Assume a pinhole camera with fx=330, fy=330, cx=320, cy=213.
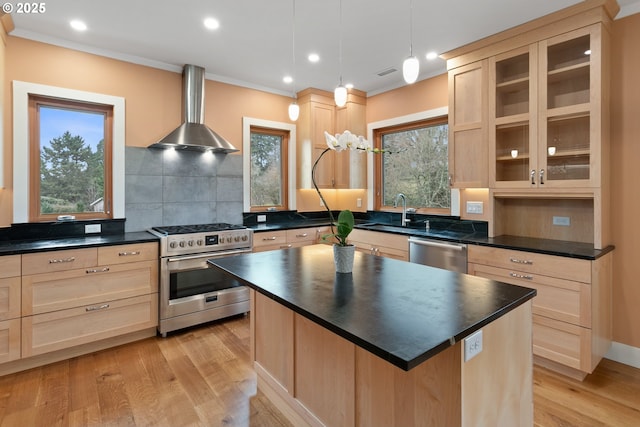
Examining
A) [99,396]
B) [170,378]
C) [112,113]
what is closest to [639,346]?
[170,378]

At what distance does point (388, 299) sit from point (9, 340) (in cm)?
279

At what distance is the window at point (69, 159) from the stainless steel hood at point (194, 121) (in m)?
0.51

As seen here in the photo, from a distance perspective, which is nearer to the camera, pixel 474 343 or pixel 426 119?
pixel 474 343

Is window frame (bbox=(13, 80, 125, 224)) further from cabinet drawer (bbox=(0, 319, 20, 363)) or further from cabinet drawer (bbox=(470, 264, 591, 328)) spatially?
cabinet drawer (bbox=(470, 264, 591, 328))

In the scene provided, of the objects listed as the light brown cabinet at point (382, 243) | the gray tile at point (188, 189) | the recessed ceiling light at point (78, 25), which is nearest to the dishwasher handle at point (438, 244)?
the light brown cabinet at point (382, 243)

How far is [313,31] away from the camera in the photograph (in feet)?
9.32

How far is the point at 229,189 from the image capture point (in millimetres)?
3977

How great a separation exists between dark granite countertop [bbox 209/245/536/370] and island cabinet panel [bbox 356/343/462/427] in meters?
0.16

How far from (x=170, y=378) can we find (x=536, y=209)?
3.36 metres

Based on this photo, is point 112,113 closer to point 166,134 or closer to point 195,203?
point 166,134

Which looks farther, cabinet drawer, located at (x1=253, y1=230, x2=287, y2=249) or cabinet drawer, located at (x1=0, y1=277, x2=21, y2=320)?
cabinet drawer, located at (x1=253, y1=230, x2=287, y2=249)

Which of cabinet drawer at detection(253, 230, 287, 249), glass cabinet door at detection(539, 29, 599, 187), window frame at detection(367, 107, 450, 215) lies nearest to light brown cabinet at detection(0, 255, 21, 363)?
cabinet drawer at detection(253, 230, 287, 249)

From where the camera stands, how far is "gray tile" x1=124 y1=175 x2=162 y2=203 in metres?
3.34

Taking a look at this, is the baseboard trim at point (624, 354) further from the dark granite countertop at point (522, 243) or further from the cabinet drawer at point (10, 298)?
the cabinet drawer at point (10, 298)
